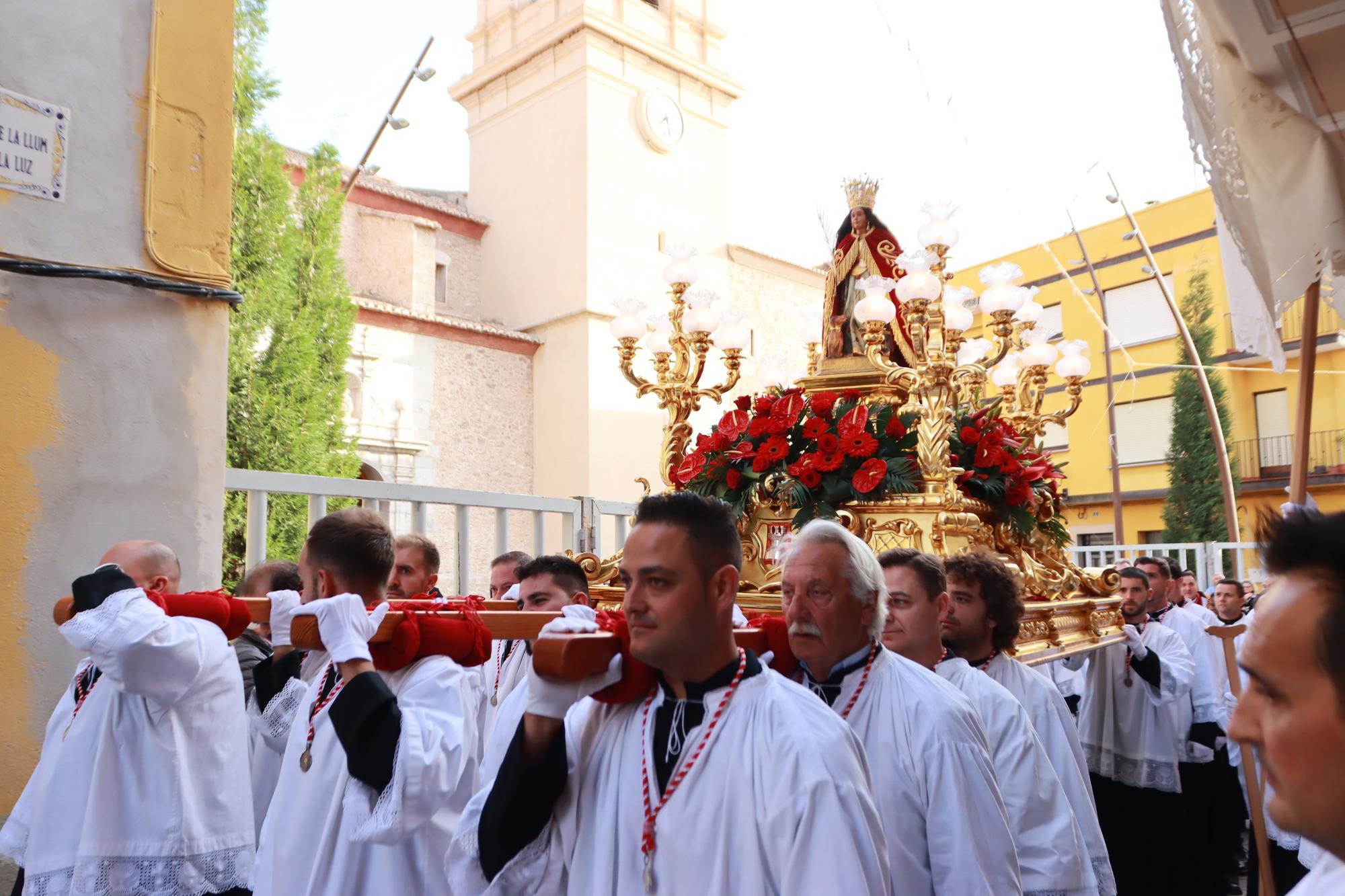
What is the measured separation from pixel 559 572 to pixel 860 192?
3.37 metres

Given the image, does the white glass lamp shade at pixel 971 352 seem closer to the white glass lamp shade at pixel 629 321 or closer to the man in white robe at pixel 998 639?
the white glass lamp shade at pixel 629 321

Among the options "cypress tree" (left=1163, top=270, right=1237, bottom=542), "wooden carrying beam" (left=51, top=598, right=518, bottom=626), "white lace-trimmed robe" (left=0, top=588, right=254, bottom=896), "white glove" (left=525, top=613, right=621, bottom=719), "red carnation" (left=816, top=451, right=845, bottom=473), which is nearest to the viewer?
"white glove" (left=525, top=613, right=621, bottom=719)

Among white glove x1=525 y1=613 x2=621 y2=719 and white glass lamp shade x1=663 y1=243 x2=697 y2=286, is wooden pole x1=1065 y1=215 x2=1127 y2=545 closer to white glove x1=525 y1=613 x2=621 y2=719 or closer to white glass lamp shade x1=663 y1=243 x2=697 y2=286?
white glass lamp shade x1=663 y1=243 x2=697 y2=286

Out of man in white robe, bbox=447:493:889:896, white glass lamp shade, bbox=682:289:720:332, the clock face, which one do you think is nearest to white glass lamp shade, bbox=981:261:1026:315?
white glass lamp shade, bbox=682:289:720:332

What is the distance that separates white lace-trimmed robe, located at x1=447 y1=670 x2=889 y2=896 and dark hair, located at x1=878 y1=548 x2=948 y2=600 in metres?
1.25

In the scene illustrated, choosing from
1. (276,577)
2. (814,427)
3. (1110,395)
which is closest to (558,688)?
(276,577)

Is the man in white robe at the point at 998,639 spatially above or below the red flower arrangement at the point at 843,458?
below

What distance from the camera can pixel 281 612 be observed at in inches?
121

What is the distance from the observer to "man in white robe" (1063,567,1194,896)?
20.8 ft

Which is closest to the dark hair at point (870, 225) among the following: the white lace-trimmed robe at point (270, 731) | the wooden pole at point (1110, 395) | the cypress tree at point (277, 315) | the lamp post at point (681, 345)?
the lamp post at point (681, 345)

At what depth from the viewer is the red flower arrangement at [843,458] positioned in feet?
16.8

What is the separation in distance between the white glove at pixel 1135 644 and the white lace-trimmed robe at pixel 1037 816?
3.24m

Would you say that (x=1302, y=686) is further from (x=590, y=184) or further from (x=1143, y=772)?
(x=590, y=184)

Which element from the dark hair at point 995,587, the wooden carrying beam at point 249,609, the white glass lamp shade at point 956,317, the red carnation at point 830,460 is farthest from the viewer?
the white glass lamp shade at point 956,317
